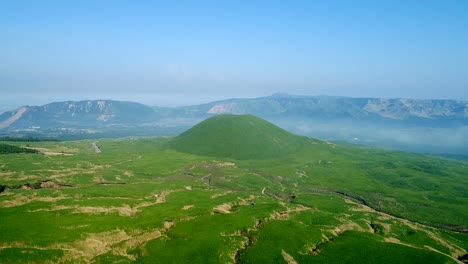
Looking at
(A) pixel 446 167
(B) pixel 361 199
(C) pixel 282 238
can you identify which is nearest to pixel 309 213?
(C) pixel 282 238

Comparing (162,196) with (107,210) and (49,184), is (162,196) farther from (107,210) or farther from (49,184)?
(49,184)

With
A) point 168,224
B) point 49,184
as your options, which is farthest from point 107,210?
point 49,184

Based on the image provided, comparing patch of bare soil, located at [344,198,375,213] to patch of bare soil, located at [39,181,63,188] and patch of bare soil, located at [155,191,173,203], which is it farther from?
patch of bare soil, located at [39,181,63,188]

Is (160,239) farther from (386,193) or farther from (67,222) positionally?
(386,193)

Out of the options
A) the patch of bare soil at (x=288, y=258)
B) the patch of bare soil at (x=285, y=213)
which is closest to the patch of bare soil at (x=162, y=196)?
the patch of bare soil at (x=285, y=213)

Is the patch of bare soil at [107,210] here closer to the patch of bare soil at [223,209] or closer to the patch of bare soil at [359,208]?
the patch of bare soil at [223,209]

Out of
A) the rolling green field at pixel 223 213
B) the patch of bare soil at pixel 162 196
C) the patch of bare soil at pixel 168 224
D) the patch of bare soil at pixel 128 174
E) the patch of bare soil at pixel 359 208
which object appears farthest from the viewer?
the patch of bare soil at pixel 128 174

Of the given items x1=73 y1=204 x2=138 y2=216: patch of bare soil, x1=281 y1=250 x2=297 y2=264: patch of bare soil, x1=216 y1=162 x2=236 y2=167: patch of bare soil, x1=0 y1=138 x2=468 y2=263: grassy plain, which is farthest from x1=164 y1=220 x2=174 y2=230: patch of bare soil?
x1=216 y1=162 x2=236 y2=167: patch of bare soil
